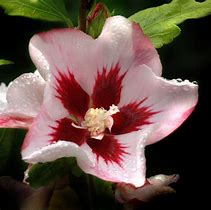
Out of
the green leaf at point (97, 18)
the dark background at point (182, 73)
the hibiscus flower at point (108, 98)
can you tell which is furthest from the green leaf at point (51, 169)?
the dark background at point (182, 73)

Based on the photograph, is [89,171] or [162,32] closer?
[89,171]

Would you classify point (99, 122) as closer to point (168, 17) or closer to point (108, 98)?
point (108, 98)

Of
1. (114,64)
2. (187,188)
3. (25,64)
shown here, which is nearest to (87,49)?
(114,64)

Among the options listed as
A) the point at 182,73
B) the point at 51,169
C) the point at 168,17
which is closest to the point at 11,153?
the point at 51,169

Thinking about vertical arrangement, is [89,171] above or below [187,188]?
above

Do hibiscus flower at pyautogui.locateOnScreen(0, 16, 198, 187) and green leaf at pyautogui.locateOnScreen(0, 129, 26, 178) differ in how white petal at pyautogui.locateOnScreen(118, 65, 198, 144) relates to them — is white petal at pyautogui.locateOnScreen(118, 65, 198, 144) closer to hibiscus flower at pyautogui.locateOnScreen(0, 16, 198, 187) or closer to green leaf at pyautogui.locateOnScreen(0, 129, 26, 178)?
hibiscus flower at pyautogui.locateOnScreen(0, 16, 198, 187)

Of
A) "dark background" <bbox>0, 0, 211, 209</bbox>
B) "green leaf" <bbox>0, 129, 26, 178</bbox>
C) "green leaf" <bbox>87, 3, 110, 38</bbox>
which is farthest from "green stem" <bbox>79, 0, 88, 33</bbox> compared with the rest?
"dark background" <bbox>0, 0, 211, 209</bbox>

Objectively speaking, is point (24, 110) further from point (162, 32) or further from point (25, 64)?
point (25, 64)
